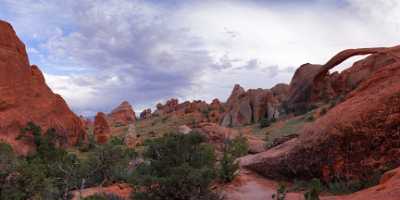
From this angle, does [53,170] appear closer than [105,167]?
Yes

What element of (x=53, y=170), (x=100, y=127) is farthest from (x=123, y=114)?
(x=53, y=170)

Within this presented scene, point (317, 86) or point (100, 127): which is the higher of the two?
point (317, 86)

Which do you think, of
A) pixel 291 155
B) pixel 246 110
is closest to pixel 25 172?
pixel 291 155

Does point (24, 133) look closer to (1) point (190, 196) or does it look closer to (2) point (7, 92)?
(2) point (7, 92)

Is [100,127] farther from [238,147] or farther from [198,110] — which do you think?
[198,110]

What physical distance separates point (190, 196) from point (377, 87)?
637cm

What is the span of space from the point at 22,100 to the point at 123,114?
54.7 metres

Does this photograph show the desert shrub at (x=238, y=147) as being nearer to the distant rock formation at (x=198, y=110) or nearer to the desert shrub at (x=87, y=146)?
the desert shrub at (x=87, y=146)

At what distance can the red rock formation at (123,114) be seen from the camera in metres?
83.3

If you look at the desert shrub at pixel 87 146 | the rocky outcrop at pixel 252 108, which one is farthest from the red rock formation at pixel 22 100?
the rocky outcrop at pixel 252 108

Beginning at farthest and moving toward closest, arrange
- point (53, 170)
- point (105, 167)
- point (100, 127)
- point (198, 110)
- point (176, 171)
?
point (198, 110)
point (100, 127)
point (105, 167)
point (53, 170)
point (176, 171)

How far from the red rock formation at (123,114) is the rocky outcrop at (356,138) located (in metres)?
71.6

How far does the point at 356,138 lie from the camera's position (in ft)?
35.2

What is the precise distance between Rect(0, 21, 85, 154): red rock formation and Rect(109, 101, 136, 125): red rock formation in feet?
157
